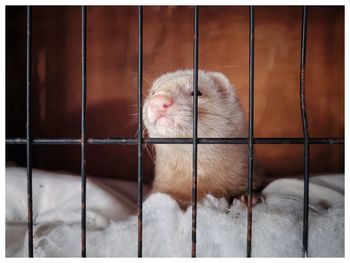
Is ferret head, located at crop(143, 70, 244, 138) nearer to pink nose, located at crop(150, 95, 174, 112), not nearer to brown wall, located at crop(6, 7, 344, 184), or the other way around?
pink nose, located at crop(150, 95, 174, 112)

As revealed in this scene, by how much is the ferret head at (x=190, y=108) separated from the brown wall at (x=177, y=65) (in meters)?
0.77

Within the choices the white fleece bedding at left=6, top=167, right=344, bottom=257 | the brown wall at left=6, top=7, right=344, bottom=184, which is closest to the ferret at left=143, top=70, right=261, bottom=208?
the white fleece bedding at left=6, top=167, right=344, bottom=257

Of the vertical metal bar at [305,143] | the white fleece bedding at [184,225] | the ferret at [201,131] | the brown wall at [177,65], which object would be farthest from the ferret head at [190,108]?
the brown wall at [177,65]

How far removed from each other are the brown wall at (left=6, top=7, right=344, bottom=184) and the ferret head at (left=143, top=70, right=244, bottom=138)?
0.77 m

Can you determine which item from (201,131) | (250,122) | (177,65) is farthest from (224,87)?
(177,65)

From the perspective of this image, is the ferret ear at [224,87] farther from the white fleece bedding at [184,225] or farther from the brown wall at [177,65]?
the brown wall at [177,65]

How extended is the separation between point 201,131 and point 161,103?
0.74 ft

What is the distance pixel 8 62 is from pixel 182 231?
5.63 ft

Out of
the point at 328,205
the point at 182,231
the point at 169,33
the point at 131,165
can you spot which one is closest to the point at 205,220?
the point at 182,231

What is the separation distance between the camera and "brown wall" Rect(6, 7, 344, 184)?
7.18ft

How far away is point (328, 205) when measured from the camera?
4.03 feet

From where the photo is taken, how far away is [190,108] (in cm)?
123

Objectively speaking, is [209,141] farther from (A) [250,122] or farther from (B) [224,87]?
(B) [224,87]

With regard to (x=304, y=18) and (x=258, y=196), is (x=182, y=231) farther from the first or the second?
(x=304, y=18)
